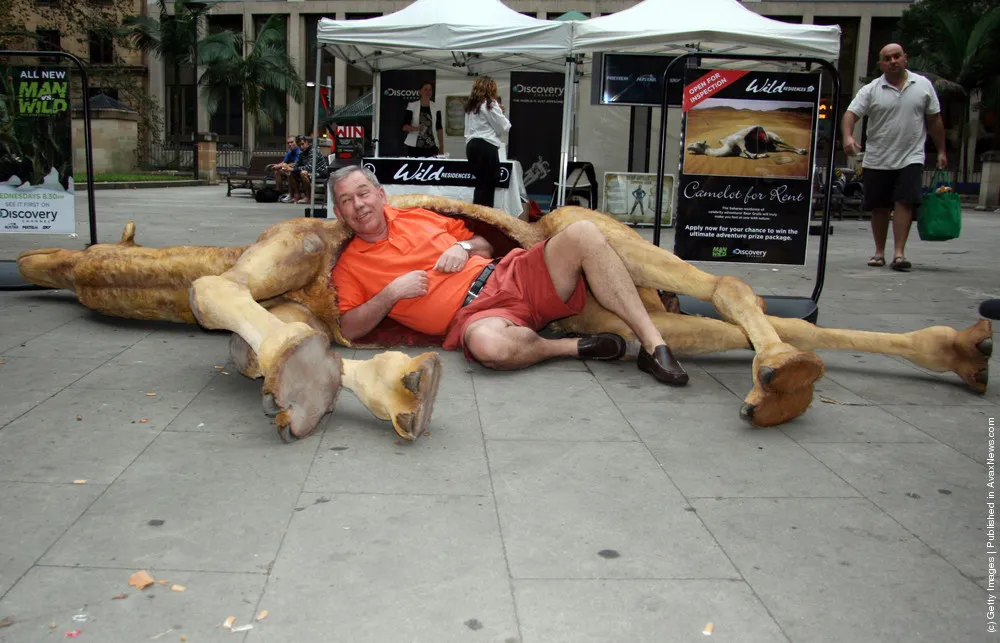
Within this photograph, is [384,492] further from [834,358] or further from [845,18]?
[845,18]

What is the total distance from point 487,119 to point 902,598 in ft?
31.1

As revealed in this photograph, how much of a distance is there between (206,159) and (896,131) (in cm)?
2616

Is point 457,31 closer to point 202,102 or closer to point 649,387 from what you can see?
point 649,387

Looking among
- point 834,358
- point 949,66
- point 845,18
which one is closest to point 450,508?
point 834,358

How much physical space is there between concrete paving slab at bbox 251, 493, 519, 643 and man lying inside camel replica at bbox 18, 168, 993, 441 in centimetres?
54

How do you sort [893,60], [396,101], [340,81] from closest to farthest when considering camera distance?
[893,60]
[396,101]
[340,81]

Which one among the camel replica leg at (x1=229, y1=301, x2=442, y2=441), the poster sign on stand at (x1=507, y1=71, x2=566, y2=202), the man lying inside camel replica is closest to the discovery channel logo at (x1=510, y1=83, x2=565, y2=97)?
the poster sign on stand at (x1=507, y1=71, x2=566, y2=202)

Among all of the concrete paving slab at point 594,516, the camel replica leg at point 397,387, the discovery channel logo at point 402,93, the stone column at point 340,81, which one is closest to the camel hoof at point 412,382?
the camel replica leg at point 397,387

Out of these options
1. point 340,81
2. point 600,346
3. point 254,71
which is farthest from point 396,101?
point 340,81

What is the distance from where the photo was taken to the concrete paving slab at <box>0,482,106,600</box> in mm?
2322

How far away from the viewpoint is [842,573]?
236 centimetres

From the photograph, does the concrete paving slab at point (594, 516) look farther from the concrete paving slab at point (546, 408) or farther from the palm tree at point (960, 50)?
the palm tree at point (960, 50)

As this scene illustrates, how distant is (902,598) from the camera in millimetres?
2238

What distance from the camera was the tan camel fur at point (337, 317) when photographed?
10.4 ft
